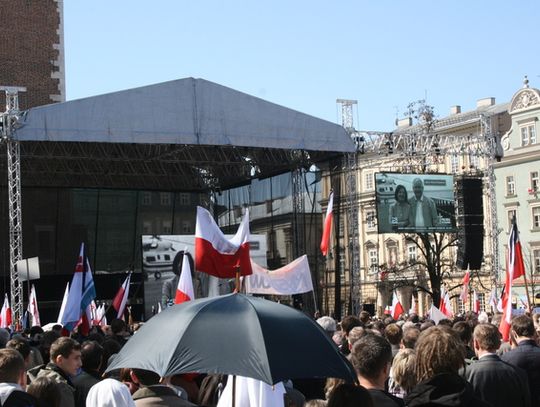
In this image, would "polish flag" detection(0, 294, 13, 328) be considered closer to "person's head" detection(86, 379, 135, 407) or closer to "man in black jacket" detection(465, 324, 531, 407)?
"man in black jacket" detection(465, 324, 531, 407)

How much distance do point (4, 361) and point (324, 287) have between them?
85.0 ft

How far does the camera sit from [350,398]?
447 cm

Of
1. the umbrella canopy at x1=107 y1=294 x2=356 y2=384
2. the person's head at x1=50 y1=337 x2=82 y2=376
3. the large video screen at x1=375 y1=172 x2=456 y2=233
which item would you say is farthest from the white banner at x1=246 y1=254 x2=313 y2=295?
the large video screen at x1=375 y1=172 x2=456 y2=233

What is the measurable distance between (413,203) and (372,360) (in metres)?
25.2

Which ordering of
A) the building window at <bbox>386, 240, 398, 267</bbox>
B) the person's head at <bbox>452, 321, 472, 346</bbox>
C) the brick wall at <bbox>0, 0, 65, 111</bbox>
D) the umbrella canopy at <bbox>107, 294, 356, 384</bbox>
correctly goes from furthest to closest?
the building window at <bbox>386, 240, 398, 267</bbox>, the brick wall at <bbox>0, 0, 65, 111</bbox>, the person's head at <bbox>452, 321, 472, 346</bbox>, the umbrella canopy at <bbox>107, 294, 356, 384</bbox>

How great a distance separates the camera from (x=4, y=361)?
5.92m

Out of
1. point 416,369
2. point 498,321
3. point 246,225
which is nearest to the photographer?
point 416,369

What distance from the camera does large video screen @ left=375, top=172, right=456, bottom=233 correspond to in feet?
98.8

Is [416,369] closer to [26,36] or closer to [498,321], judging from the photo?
[498,321]

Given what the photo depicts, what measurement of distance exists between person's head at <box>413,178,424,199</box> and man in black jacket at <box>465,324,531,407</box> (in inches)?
933

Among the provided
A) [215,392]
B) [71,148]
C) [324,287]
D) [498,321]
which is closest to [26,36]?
[71,148]

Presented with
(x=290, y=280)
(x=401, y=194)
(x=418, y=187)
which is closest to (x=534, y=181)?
(x=418, y=187)

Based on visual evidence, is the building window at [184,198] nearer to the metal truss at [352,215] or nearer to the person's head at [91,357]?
the metal truss at [352,215]

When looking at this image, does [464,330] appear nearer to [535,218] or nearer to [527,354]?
[527,354]
